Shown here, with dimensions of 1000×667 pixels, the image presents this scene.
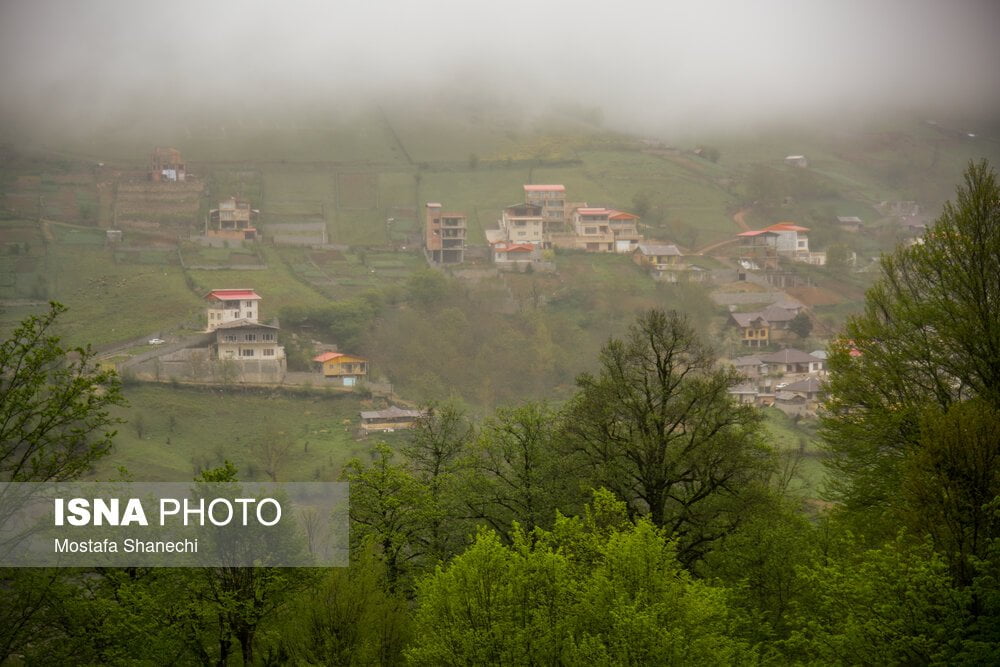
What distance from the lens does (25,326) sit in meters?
16.8

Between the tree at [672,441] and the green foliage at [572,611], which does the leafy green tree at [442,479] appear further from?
the green foliage at [572,611]

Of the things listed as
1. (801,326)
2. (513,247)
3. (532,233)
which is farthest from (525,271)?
(801,326)

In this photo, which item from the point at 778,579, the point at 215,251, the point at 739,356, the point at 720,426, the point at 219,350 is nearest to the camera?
the point at 778,579

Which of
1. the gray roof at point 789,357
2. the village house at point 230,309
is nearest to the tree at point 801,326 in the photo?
the gray roof at point 789,357

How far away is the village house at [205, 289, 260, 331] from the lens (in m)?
84.1

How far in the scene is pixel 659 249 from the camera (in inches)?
4195

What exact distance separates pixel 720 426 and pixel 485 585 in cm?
782

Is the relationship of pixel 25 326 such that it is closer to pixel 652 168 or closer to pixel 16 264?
pixel 16 264

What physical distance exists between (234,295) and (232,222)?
27015mm

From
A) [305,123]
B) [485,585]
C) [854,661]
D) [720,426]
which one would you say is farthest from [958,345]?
[305,123]

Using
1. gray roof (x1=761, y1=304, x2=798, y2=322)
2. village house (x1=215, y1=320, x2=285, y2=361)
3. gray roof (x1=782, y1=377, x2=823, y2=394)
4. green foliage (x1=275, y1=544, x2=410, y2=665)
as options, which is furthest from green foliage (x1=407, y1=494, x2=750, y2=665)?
gray roof (x1=761, y1=304, x2=798, y2=322)

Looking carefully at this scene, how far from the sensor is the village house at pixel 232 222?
10975 cm

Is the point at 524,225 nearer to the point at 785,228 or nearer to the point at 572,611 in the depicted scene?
the point at 785,228

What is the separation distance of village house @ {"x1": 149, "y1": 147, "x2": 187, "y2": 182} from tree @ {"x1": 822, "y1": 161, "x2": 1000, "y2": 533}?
110150mm
